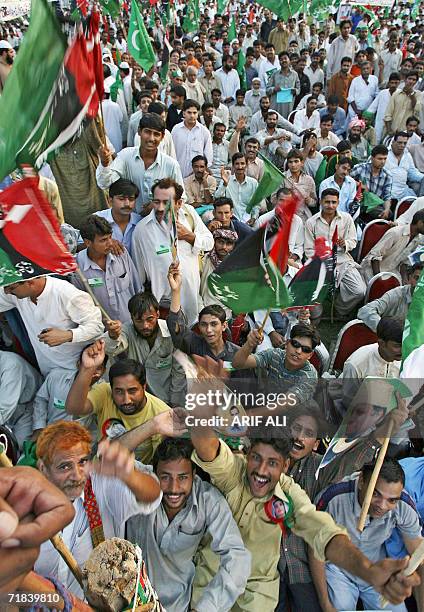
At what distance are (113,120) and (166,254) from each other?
11.6ft

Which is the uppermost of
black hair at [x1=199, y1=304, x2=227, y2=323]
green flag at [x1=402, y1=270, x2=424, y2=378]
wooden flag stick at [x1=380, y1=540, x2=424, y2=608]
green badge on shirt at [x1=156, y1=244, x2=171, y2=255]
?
green flag at [x1=402, y1=270, x2=424, y2=378]

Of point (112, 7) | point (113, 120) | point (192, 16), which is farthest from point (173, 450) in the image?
point (192, 16)

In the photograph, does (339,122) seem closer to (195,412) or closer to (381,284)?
(381,284)

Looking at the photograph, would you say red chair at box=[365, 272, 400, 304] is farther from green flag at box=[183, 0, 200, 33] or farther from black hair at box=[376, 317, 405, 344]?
green flag at box=[183, 0, 200, 33]

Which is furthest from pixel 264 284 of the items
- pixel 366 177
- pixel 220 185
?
pixel 366 177

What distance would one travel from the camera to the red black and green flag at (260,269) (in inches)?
108

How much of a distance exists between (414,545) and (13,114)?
251cm

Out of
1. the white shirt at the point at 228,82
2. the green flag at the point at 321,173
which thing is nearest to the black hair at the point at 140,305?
the green flag at the point at 321,173

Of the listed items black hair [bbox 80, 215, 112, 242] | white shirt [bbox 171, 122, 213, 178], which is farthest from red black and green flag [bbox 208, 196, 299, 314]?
white shirt [bbox 171, 122, 213, 178]

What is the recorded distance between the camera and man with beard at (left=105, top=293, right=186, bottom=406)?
123 inches

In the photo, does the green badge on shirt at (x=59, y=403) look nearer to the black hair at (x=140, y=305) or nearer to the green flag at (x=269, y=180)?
the black hair at (x=140, y=305)

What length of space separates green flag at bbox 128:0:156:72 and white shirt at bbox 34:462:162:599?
500cm

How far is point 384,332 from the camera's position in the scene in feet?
10.0

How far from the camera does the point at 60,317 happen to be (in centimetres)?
298
